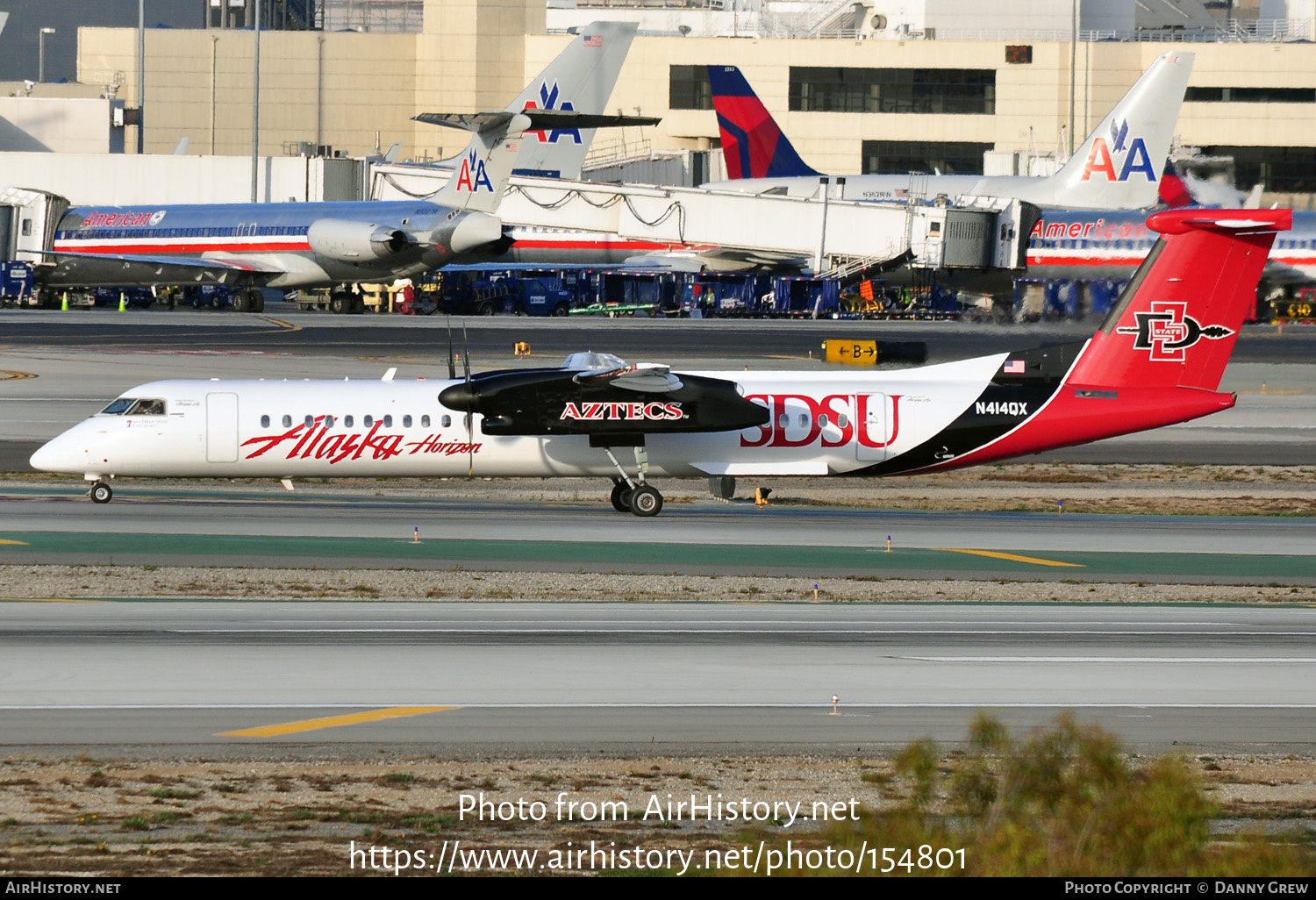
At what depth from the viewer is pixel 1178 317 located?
102ft

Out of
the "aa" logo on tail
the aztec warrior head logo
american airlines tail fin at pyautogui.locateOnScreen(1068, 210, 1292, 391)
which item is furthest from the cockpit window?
the "aa" logo on tail

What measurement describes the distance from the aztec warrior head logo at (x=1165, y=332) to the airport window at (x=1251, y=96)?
271 feet

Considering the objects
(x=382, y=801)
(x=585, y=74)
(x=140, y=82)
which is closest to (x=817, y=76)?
(x=585, y=74)

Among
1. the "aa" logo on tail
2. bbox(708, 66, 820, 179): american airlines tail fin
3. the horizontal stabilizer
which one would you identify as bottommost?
the "aa" logo on tail

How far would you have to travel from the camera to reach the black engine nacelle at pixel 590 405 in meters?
29.9

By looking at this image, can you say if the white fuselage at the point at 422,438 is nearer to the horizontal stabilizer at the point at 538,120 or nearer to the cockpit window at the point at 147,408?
the cockpit window at the point at 147,408

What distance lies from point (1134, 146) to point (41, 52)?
89100mm

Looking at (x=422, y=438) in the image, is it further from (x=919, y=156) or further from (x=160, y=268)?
(x=919, y=156)

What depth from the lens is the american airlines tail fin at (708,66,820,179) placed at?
89625 millimetres

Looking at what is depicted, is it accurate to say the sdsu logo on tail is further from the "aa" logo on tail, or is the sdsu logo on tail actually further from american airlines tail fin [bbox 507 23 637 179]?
the "aa" logo on tail

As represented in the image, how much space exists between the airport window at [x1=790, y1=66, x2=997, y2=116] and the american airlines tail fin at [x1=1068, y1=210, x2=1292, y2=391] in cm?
8085

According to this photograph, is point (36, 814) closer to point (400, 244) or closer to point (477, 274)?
point (400, 244)

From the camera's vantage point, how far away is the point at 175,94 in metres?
118
